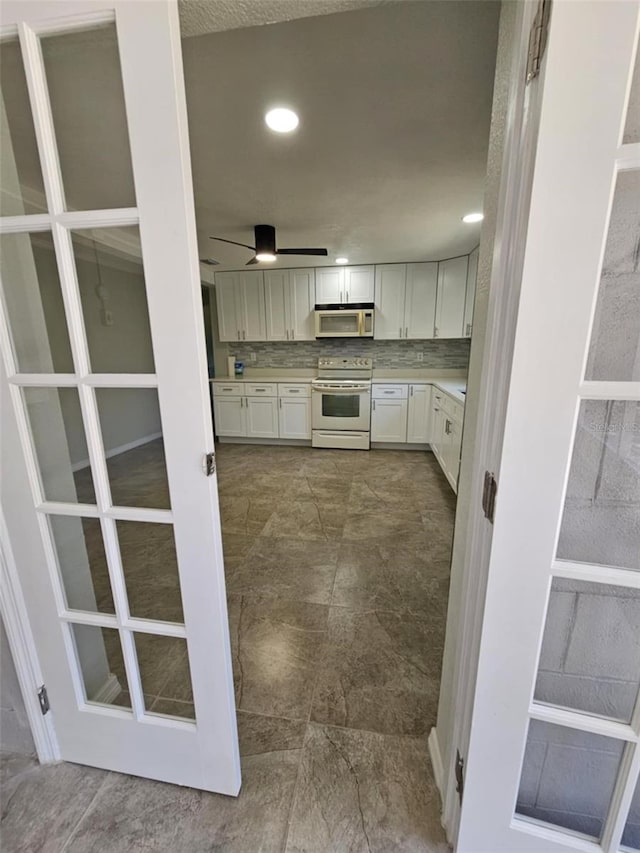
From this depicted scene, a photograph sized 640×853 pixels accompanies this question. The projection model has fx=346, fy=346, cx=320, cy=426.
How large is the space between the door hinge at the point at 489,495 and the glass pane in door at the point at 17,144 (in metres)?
1.23

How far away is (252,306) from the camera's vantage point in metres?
4.85

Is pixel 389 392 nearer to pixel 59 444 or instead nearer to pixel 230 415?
pixel 230 415

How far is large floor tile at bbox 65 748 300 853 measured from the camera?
3.21 feet

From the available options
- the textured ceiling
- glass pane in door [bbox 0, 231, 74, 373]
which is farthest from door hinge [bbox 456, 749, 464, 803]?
the textured ceiling

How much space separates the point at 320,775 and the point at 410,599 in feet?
3.11

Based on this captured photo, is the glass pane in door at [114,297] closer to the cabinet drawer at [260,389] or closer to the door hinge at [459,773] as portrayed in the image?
the door hinge at [459,773]

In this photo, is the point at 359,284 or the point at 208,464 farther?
the point at 359,284

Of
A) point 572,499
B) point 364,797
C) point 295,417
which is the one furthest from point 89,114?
point 295,417

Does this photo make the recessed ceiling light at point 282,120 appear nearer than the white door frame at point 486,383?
No

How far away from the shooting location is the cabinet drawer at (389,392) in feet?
14.4

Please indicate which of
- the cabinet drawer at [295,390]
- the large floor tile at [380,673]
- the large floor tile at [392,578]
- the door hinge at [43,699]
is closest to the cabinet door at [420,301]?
the cabinet drawer at [295,390]

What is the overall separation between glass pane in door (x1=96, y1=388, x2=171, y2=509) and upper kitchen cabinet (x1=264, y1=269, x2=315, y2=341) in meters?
3.94

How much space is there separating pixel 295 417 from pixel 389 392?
1.29m

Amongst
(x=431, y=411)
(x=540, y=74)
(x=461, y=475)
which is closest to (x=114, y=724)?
(x=461, y=475)
